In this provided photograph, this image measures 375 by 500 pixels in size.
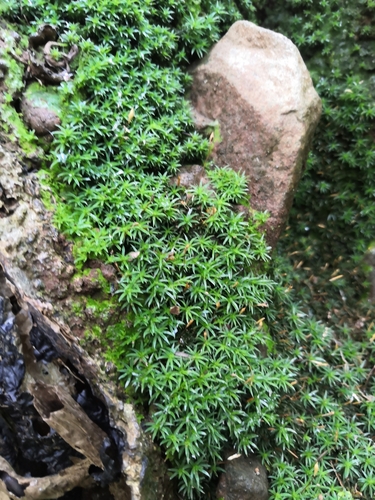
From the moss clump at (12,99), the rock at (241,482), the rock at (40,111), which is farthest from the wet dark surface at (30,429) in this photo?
the rock at (40,111)

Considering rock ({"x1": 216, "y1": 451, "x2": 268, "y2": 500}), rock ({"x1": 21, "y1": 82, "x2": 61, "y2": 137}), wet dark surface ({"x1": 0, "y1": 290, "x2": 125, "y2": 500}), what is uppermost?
rock ({"x1": 21, "y1": 82, "x2": 61, "y2": 137})

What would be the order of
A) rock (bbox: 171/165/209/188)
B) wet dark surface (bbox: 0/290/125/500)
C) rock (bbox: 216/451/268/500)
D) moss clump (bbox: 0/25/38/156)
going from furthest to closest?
rock (bbox: 171/165/209/188), moss clump (bbox: 0/25/38/156), rock (bbox: 216/451/268/500), wet dark surface (bbox: 0/290/125/500)

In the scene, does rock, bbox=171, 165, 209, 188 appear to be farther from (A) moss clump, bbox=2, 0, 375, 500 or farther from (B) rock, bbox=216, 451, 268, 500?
(B) rock, bbox=216, 451, 268, 500

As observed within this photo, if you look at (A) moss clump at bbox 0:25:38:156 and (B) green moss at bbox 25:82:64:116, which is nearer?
(A) moss clump at bbox 0:25:38:156

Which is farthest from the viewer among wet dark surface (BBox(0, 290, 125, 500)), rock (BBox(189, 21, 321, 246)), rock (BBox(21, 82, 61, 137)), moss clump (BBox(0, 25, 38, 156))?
rock (BBox(189, 21, 321, 246))

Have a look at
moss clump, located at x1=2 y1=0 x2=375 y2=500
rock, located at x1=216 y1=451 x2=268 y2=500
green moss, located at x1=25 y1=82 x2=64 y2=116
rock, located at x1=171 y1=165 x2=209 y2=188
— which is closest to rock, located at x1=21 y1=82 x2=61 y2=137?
green moss, located at x1=25 y1=82 x2=64 y2=116

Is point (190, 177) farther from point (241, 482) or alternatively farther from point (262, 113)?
point (241, 482)

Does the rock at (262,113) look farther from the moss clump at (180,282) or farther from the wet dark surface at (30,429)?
the wet dark surface at (30,429)
